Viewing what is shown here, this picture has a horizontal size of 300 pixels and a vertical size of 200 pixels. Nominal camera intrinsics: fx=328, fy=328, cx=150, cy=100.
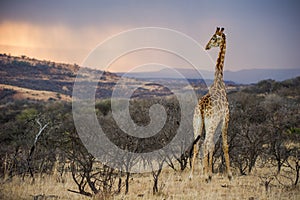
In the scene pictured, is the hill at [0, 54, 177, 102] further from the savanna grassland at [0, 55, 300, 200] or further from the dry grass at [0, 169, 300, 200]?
the dry grass at [0, 169, 300, 200]

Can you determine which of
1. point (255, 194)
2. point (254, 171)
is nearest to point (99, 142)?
point (255, 194)

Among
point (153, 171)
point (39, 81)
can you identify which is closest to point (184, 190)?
point (153, 171)

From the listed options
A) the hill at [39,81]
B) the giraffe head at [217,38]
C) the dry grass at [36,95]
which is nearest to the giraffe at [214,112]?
the giraffe head at [217,38]

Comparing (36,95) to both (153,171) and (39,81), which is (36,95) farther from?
(153,171)

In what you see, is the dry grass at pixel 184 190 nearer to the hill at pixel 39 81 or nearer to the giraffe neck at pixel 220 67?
the giraffe neck at pixel 220 67

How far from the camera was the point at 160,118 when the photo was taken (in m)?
10.4

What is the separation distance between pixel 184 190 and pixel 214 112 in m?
1.86

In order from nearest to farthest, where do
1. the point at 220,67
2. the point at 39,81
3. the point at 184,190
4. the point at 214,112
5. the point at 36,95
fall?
the point at 184,190 → the point at 214,112 → the point at 220,67 → the point at 36,95 → the point at 39,81

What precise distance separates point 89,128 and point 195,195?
452 centimetres

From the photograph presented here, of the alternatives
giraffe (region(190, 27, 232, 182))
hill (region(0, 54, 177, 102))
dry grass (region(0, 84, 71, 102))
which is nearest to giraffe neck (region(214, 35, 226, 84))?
giraffe (region(190, 27, 232, 182))

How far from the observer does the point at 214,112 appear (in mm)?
7449

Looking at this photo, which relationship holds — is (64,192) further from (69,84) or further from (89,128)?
(69,84)

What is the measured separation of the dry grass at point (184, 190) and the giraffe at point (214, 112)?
39cm

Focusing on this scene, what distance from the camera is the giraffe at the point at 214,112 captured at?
7.46m
